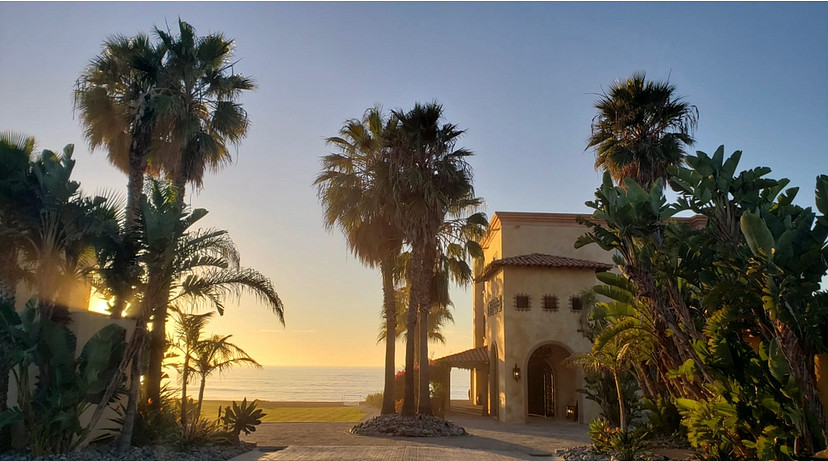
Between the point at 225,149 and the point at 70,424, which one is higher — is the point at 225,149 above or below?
above

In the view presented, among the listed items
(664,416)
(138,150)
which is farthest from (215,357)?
(664,416)

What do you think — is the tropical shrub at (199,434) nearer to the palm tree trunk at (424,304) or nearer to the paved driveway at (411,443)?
the paved driveway at (411,443)

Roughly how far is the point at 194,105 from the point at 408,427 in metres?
12.0

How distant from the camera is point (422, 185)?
71.7ft

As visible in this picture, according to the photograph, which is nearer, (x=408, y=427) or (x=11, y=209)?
(x=11, y=209)

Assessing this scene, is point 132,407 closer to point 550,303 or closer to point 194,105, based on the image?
point 194,105

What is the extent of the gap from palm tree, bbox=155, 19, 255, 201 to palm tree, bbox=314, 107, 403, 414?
5.45 meters

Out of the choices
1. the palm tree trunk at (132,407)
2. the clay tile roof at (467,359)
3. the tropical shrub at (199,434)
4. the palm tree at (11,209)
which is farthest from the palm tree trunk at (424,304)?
the palm tree at (11,209)

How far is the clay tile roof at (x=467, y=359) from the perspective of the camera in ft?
95.1

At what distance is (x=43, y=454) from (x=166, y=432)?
9.32ft

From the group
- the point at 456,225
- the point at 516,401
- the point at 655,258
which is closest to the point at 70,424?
the point at 655,258

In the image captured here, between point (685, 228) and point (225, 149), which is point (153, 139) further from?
point (685, 228)

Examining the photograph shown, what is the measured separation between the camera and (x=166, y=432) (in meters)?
14.2

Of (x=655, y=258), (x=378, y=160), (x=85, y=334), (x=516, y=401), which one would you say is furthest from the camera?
(x=516, y=401)
